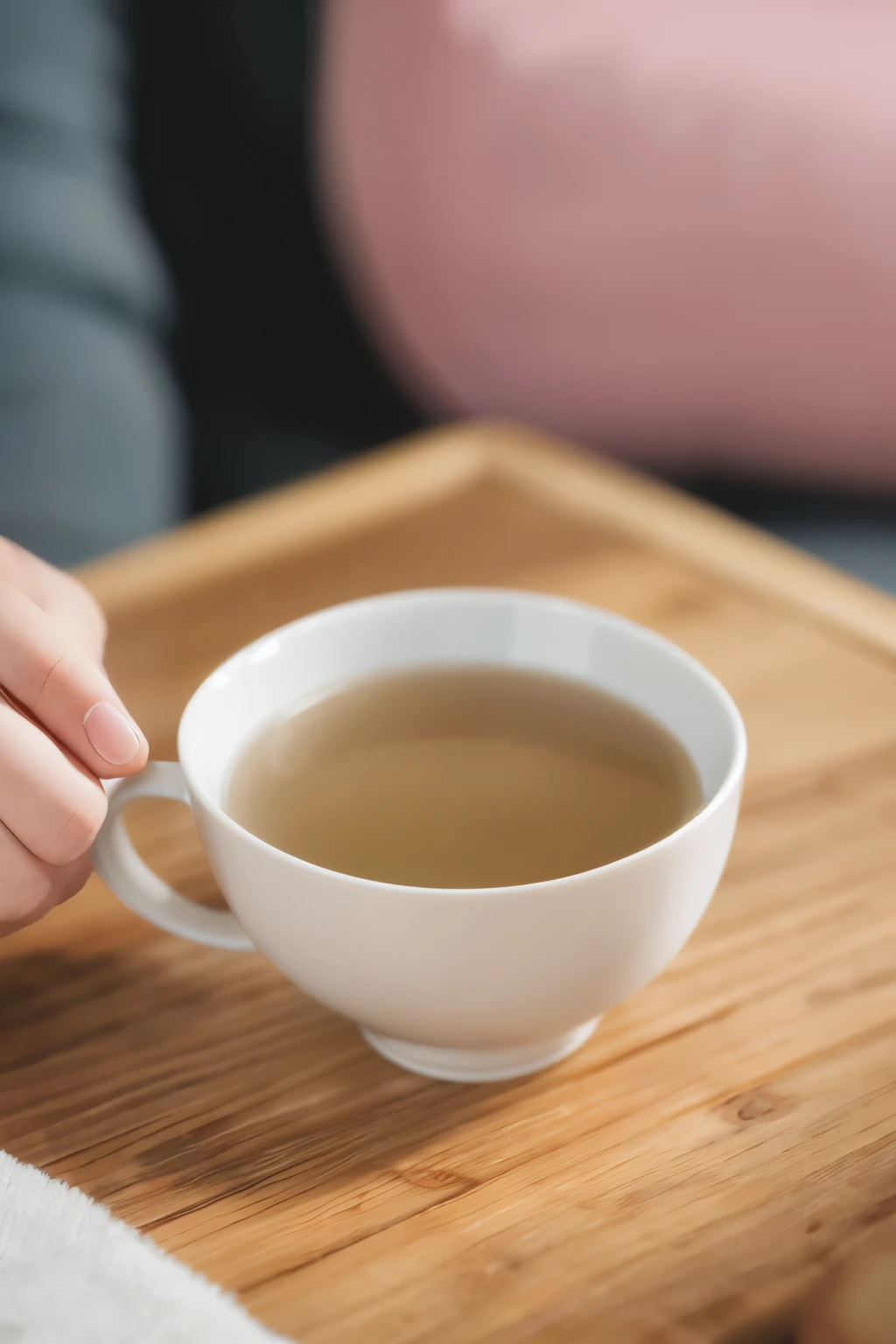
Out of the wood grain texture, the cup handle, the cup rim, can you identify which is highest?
the cup rim

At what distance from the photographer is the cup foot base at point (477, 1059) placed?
408mm

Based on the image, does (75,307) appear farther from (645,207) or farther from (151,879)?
(151,879)

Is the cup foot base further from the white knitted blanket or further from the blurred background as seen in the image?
the blurred background

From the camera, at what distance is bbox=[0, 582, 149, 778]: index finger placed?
414mm

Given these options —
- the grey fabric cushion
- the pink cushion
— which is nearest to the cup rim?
the grey fabric cushion

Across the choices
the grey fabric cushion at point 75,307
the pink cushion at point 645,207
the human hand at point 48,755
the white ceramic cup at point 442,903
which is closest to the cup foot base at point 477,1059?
the white ceramic cup at point 442,903

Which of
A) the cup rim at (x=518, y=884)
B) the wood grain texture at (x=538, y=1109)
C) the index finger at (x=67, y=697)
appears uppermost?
the index finger at (x=67, y=697)

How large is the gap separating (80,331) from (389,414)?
0.89ft

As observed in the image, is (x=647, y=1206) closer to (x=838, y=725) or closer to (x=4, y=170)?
(x=838, y=725)

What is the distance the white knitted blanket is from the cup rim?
10cm

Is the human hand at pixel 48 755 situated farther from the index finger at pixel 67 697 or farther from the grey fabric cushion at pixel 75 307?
the grey fabric cushion at pixel 75 307

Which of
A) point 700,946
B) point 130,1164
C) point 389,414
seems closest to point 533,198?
point 389,414

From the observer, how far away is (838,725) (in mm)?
578

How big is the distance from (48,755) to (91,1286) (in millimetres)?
145
